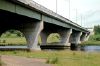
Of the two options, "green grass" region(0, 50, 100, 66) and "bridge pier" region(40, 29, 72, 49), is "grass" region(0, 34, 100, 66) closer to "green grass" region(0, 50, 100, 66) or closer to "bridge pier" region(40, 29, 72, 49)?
"green grass" region(0, 50, 100, 66)

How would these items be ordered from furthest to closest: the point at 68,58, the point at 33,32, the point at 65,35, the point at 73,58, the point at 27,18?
the point at 65,35 → the point at 33,32 → the point at 27,18 → the point at 73,58 → the point at 68,58

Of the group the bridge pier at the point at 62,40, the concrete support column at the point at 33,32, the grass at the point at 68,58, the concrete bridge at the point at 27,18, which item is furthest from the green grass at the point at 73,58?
the bridge pier at the point at 62,40

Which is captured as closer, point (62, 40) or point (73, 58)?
point (73, 58)

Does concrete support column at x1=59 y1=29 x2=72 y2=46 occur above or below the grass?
above

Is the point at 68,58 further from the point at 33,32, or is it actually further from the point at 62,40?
the point at 62,40

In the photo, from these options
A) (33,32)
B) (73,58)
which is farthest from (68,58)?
(33,32)

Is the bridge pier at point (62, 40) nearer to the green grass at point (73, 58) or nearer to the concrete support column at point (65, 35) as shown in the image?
the concrete support column at point (65, 35)

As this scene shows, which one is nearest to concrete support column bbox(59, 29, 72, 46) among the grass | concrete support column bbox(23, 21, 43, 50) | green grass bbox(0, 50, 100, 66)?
concrete support column bbox(23, 21, 43, 50)

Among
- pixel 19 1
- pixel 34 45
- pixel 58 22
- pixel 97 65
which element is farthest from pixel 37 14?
pixel 97 65

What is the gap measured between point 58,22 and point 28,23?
18318 mm

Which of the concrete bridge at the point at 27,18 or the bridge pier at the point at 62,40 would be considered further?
the bridge pier at the point at 62,40

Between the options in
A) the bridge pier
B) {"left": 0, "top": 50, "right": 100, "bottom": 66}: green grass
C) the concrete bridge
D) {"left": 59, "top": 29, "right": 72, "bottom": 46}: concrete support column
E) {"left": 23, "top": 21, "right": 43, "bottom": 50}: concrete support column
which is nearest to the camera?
{"left": 0, "top": 50, "right": 100, "bottom": 66}: green grass

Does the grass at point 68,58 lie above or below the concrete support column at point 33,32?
below

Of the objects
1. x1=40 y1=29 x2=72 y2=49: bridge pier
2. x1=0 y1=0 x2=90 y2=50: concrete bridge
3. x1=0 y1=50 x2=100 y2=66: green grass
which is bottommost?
x1=0 y1=50 x2=100 y2=66: green grass
